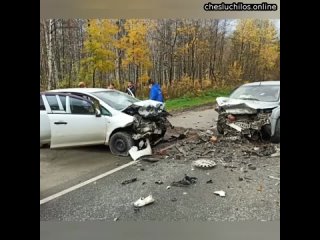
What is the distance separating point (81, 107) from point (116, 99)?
36cm

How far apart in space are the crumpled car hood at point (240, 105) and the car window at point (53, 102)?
5.12ft

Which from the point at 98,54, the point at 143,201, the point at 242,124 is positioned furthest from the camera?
the point at 242,124

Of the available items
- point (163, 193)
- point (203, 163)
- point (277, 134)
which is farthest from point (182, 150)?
point (277, 134)

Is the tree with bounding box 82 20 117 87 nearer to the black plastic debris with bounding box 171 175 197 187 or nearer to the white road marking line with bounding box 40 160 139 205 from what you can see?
the white road marking line with bounding box 40 160 139 205

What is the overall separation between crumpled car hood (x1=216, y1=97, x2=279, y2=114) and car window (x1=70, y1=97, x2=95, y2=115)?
1255 mm

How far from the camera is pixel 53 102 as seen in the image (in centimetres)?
325

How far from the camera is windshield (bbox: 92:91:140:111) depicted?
332 centimetres

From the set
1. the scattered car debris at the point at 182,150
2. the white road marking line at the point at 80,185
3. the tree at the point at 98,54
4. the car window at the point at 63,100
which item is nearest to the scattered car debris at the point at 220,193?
the scattered car debris at the point at 182,150

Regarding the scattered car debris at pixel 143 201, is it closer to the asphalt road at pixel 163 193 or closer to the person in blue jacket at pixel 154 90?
the asphalt road at pixel 163 193

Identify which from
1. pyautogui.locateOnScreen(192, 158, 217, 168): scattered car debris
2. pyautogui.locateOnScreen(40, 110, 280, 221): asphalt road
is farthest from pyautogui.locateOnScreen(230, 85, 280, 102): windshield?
pyautogui.locateOnScreen(192, 158, 217, 168): scattered car debris

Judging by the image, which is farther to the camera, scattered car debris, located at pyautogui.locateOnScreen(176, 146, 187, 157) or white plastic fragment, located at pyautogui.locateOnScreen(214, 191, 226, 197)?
scattered car debris, located at pyautogui.locateOnScreen(176, 146, 187, 157)

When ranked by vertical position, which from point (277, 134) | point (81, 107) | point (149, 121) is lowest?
point (277, 134)

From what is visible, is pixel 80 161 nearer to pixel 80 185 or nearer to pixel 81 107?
pixel 80 185
